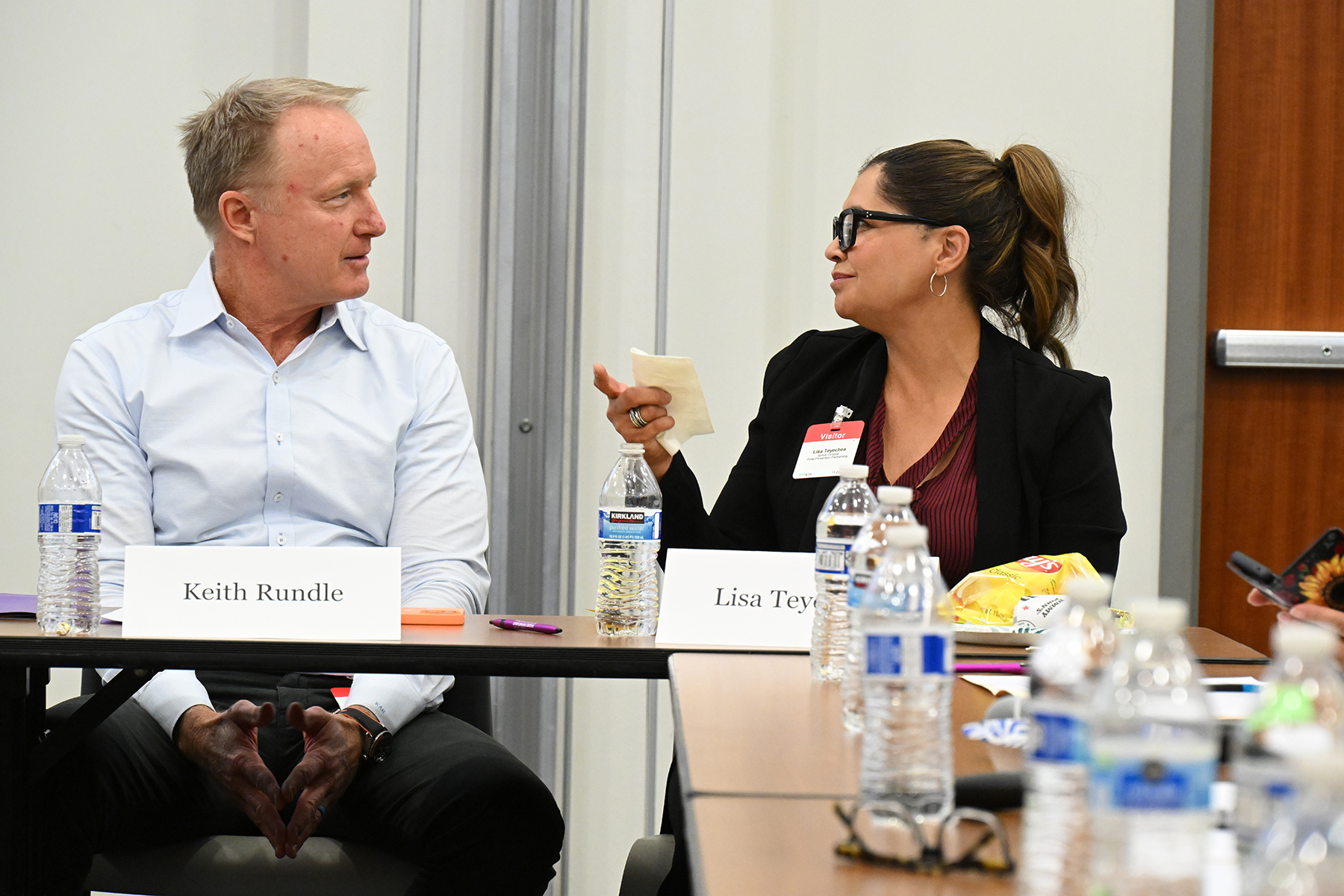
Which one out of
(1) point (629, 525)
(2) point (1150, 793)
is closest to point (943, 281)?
(1) point (629, 525)

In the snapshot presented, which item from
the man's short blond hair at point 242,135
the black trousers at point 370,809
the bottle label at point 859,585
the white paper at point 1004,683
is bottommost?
the black trousers at point 370,809

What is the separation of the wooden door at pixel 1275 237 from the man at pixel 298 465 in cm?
200

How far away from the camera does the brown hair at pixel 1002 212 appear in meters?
2.41

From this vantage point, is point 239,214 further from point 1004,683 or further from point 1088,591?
point 1088,591

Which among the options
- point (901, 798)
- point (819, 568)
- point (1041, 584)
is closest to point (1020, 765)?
point (901, 798)

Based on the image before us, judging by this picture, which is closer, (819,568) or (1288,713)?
(1288,713)

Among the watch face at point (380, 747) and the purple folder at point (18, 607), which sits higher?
the purple folder at point (18, 607)

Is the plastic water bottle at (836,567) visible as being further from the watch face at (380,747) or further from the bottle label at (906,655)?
the watch face at (380,747)

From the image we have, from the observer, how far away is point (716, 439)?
326 cm

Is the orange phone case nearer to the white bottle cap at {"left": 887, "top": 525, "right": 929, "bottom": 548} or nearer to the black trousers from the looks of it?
the black trousers

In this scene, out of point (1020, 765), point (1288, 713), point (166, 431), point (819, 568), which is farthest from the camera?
point (166, 431)

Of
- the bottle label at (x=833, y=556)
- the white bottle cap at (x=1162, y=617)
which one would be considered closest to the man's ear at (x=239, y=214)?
the bottle label at (x=833, y=556)

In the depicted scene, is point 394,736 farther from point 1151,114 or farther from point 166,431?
point 1151,114

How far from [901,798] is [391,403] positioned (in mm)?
1650
